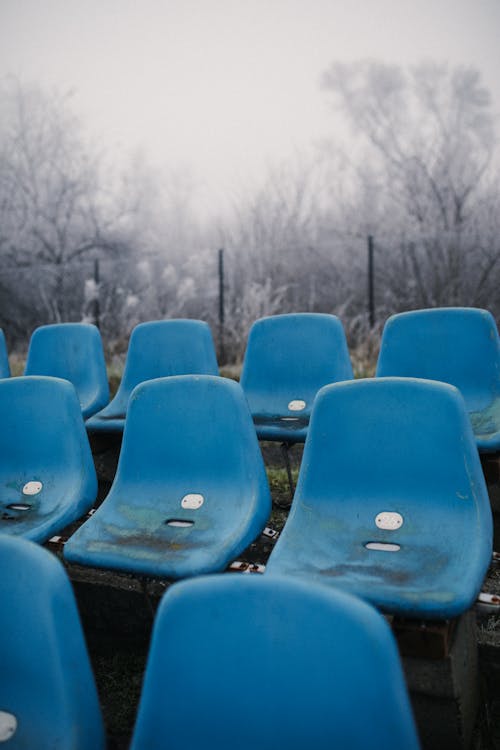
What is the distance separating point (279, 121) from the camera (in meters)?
8.73

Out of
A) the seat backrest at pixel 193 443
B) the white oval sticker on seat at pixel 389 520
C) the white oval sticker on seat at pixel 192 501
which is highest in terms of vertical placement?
the seat backrest at pixel 193 443

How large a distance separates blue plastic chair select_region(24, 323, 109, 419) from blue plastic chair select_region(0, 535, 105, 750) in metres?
2.18

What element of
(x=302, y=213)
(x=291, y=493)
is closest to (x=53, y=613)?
(x=291, y=493)

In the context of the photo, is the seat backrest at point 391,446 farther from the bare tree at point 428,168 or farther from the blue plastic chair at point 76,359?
the bare tree at point 428,168

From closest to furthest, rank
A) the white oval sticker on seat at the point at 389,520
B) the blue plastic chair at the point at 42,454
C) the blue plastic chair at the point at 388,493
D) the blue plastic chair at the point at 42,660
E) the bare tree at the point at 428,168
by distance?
the blue plastic chair at the point at 42,660 < the blue plastic chair at the point at 388,493 < the white oval sticker on seat at the point at 389,520 < the blue plastic chair at the point at 42,454 < the bare tree at the point at 428,168

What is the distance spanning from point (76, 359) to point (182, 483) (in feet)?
5.03

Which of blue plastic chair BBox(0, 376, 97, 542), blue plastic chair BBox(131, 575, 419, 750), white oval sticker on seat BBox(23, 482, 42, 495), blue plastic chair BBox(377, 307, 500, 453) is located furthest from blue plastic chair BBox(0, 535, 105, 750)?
blue plastic chair BBox(377, 307, 500, 453)

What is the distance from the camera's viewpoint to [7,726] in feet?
3.44

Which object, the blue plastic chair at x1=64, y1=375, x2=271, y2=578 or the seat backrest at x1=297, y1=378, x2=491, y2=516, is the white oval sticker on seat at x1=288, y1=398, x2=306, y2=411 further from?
the seat backrest at x1=297, y1=378, x2=491, y2=516

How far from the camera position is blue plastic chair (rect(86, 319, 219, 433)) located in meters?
3.13

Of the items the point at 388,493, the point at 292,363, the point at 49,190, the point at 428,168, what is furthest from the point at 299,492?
the point at 49,190

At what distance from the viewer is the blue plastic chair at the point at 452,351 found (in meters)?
2.55

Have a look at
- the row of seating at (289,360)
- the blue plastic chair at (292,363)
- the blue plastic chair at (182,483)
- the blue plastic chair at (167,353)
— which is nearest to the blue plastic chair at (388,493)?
the blue plastic chair at (182,483)

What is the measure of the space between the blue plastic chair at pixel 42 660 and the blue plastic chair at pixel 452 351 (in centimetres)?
181
